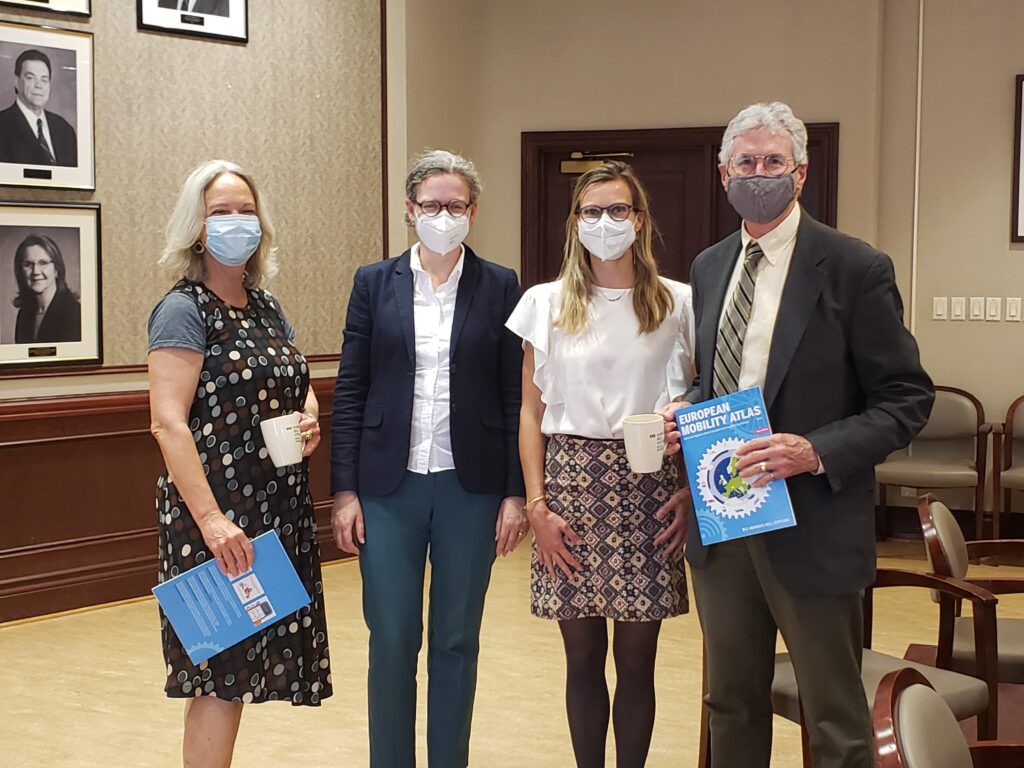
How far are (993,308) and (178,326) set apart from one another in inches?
210

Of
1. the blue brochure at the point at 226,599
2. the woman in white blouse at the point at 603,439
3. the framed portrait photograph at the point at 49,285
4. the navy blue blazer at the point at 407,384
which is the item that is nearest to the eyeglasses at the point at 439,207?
the navy blue blazer at the point at 407,384

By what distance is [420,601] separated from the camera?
2988 millimetres

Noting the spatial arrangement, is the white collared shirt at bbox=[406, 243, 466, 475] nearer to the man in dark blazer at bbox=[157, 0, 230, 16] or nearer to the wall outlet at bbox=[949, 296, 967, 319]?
the man in dark blazer at bbox=[157, 0, 230, 16]

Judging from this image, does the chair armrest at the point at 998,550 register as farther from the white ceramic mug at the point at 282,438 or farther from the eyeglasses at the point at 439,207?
the white ceramic mug at the point at 282,438

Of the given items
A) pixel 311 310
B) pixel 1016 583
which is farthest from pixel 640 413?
pixel 311 310

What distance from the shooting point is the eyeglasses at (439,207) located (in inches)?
116

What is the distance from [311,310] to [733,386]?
4.03 m

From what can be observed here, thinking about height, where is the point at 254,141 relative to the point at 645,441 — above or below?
above

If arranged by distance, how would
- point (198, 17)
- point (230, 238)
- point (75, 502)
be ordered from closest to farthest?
point (230, 238) < point (75, 502) < point (198, 17)

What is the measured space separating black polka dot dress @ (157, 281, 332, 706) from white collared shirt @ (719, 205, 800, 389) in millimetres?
998

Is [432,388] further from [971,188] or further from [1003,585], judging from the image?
[971,188]

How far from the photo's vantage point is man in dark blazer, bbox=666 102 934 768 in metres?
2.44

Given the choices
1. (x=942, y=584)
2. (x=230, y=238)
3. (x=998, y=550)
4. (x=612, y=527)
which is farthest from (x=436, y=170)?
(x=998, y=550)

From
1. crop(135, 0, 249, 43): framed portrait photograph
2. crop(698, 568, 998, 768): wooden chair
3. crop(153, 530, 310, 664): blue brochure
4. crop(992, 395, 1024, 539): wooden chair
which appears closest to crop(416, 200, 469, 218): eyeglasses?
crop(153, 530, 310, 664): blue brochure
